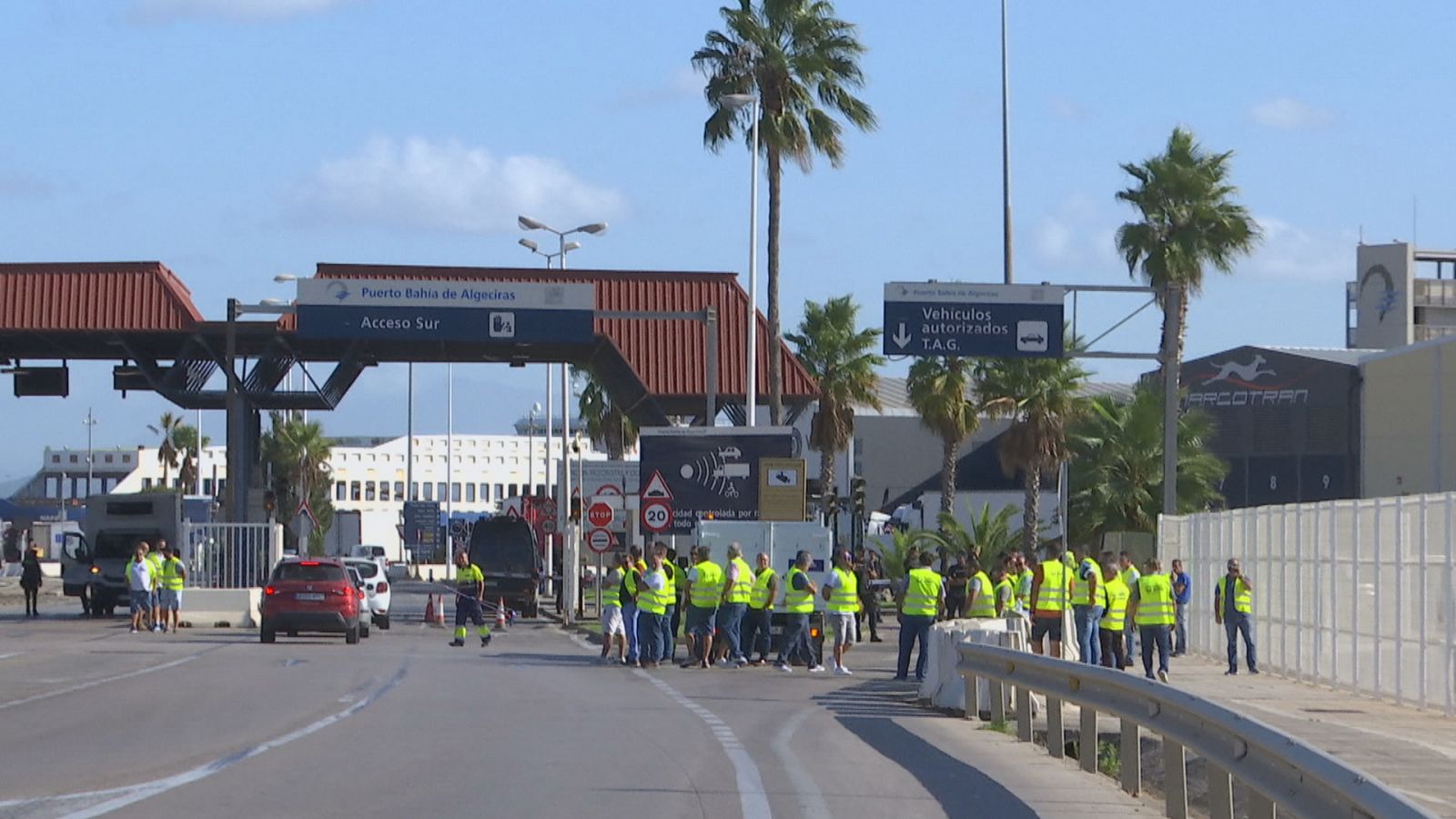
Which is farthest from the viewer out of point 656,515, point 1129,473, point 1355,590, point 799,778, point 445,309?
point 1129,473

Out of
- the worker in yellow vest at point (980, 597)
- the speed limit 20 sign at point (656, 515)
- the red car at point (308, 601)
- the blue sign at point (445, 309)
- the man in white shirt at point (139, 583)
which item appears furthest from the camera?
the blue sign at point (445, 309)

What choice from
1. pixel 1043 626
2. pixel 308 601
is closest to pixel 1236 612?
pixel 1043 626

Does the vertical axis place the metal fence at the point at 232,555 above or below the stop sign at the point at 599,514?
below

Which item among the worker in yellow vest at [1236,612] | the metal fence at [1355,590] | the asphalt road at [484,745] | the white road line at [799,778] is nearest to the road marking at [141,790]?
the asphalt road at [484,745]

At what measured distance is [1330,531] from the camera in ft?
82.3

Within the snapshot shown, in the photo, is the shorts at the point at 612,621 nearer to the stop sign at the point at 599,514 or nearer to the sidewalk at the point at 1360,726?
the sidewalk at the point at 1360,726

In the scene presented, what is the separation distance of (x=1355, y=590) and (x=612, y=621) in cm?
1077

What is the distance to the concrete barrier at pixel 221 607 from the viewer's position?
40.7m

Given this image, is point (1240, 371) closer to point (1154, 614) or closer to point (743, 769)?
point (1154, 614)

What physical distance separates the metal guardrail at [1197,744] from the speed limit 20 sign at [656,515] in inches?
745

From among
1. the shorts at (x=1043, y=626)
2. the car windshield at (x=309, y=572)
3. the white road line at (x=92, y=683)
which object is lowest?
the white road line at (x=92, y=683)

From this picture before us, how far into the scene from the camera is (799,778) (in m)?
13.2

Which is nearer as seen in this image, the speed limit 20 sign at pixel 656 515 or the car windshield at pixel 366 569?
the speed limit 20 sign at pixel 656 515

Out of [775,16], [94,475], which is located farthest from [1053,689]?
[94,475]
